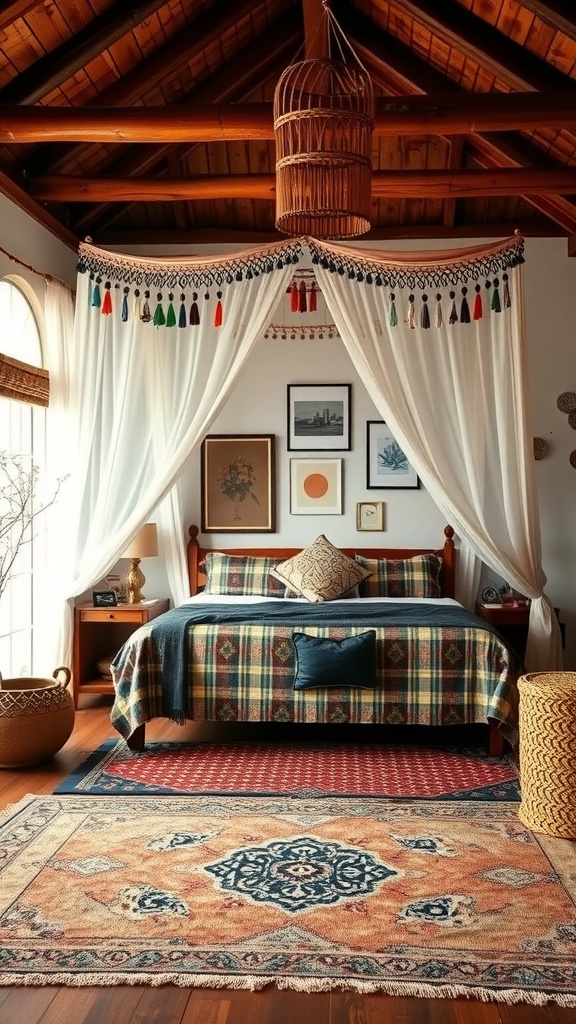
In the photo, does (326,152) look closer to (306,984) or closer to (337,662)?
(337,662)

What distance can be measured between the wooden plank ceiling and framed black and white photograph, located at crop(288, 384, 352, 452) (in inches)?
43.4

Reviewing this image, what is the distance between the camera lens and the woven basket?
337cm

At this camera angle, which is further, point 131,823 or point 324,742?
point 324,742

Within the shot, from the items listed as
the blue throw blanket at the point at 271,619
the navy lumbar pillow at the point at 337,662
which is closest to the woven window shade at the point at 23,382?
the blue throw blanket at the point at 271,619

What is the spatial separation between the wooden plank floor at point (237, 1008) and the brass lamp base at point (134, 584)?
3709 mm

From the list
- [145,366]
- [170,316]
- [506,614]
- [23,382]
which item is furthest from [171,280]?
[506,614]

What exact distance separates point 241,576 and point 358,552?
85 cm

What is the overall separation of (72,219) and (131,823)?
4.14 metres

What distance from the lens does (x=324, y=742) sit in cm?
497

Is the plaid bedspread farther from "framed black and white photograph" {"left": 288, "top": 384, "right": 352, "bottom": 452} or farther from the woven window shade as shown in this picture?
"framed black and white photograph" {"left": 288, "top": 384, "right": 352, "bottom": 452}

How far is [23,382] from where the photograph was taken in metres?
5.16

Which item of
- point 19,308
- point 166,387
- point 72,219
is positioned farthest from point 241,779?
point 72,219

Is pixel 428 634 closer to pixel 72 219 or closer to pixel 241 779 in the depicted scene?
pixel 241 779

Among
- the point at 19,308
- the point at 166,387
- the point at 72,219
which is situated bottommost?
the point at 166,387
